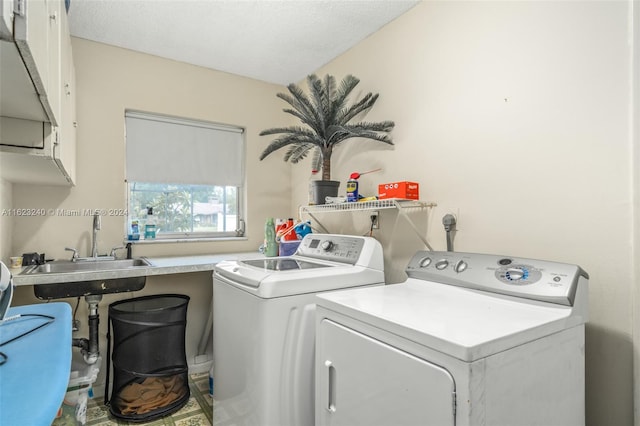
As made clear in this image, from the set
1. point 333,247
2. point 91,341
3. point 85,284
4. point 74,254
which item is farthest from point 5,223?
point 333,247

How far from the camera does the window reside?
2764 mm

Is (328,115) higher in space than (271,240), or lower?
higher

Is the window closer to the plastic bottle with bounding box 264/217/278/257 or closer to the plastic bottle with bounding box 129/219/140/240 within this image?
the plastic bottle with bounding box 129/219/140/240

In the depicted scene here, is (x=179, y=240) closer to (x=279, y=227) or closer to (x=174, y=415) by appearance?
(x=279, y=227)

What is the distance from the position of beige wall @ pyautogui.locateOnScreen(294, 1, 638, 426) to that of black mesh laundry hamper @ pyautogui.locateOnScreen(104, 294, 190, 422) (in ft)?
5.33

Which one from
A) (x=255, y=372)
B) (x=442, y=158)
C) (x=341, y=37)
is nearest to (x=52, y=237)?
(x=255, y=372)

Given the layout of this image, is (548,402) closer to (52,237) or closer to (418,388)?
(418,388)

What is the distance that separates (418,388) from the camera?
0.94 m

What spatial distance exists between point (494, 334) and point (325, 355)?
63 cm

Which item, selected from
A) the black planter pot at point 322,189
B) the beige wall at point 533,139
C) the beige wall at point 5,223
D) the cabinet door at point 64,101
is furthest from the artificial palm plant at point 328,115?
the beige wall at point 5,223

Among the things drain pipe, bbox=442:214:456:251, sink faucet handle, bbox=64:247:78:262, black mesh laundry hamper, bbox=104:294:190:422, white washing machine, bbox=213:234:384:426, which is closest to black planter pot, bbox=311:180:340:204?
white washing machine, bbox=213:234:384:426

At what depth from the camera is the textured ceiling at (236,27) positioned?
2109 mm

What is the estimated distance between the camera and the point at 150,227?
9.09ft

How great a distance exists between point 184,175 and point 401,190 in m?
1.91
